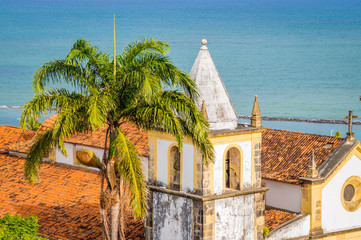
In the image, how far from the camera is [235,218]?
35.5 metres

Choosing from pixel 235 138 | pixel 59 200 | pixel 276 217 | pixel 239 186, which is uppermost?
pixel 235 138

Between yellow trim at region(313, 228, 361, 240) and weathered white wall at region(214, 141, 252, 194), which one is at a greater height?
weathered white wall at region(214, 141, 252, 194)

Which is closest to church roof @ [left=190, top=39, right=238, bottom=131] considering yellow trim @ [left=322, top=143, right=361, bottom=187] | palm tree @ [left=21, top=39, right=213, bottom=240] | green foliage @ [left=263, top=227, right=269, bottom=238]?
palm tree @ [left=21, top=39, right=213, bottom=240]

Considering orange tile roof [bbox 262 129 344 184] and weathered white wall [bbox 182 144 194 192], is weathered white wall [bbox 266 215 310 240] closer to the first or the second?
orange tile roof [bbox 262 129 344 184]

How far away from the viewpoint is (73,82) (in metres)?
33.3

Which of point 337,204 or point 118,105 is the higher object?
point 118,105

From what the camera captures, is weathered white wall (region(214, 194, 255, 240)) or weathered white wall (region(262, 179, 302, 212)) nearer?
weathered white wall (region(214, 194, 255, 240))

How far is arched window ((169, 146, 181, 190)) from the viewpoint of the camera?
35.7 metres

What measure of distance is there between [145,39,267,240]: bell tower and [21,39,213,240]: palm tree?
1.05 meters

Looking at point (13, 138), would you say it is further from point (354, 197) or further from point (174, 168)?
point (354, 197)

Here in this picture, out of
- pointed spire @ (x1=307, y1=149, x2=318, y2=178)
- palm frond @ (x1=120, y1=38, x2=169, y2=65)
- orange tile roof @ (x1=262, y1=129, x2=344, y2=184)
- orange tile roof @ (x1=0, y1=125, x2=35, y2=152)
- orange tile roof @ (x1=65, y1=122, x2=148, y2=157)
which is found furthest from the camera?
orange tile roof @ (x1=0, y1=125, x2=35, y2=152)

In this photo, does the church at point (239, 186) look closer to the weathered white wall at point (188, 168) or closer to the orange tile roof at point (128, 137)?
the weathered white wall at point (188, 168)

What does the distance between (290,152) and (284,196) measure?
2498mm

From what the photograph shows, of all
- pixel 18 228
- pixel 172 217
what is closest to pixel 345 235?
pixel 172 217
